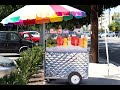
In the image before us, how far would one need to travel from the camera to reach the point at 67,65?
29.5ft

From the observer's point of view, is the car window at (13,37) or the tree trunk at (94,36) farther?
the car window at (13,37)

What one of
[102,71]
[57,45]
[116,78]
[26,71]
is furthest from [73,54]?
[102,71]

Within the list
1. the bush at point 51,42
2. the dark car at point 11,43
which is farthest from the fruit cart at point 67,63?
the dark car at point 11,43

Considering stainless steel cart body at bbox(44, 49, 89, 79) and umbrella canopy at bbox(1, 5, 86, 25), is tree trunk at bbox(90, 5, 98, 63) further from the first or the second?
stainless steel cart body at bbox(44, 49, 89, 79)

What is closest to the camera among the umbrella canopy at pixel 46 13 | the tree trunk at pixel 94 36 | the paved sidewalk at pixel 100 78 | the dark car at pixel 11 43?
the paved sidewalk at pixel 100 78

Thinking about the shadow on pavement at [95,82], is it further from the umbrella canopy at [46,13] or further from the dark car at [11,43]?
the dark car at [11,43]

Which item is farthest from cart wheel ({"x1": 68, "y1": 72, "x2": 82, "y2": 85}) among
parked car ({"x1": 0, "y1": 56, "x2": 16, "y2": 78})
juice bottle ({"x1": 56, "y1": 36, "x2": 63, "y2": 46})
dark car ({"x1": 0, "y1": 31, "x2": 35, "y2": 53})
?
dark car ({"x1": 0, "y1": 31, "x2": 35, "y2": 53})

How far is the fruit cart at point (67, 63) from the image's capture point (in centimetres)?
889

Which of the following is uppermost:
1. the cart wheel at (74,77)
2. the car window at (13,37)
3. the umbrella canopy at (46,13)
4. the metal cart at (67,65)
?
the umbrella canopy at (46,13)

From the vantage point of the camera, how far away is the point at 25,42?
62.2 feet

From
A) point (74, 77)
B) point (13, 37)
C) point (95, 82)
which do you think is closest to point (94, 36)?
point (13, 37)

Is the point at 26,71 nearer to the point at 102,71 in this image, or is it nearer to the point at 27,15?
the point at 27,15

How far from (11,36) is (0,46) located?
85 cm

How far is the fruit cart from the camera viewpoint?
8.89m
